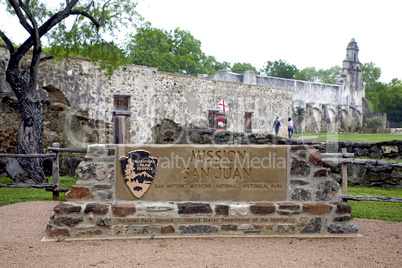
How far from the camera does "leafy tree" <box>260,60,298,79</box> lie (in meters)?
58.1

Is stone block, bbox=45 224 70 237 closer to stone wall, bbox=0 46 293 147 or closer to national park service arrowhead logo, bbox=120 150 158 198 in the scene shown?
national park service arrowhead logo, bbox=120 150 158 198

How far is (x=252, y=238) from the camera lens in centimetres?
532

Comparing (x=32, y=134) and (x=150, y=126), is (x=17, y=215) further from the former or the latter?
(x=150, y=126)

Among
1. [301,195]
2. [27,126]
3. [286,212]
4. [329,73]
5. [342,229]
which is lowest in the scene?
[342,229]

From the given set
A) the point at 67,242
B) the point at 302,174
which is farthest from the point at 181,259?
the point at 302,174

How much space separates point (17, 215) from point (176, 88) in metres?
12.7

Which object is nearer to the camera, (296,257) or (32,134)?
(296,257)

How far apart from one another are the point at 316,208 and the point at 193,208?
1.68 meters

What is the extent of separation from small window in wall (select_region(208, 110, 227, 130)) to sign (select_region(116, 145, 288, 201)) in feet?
48.7

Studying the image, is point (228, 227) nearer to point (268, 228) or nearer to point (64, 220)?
point (268, 228)

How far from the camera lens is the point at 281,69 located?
191 feet

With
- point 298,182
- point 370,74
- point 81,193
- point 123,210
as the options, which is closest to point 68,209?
point 81,193

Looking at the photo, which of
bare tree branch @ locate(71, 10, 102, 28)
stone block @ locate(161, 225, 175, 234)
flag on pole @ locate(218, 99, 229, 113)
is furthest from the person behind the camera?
flag on pole @ locate(218, 99, 229, 113)

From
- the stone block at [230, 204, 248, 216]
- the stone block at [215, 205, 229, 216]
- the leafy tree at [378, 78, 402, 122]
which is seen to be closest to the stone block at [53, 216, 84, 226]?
the stone block at [215, 205, 229, 216]
